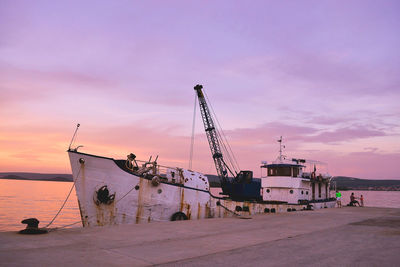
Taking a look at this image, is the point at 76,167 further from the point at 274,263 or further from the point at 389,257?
the point at 389,257

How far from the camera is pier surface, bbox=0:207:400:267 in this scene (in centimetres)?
696

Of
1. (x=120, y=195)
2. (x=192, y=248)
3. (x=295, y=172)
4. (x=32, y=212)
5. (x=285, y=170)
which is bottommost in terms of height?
(x=32, y=212)

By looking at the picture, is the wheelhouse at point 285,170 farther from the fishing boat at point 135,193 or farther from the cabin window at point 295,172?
the fishing boat at point 135,193

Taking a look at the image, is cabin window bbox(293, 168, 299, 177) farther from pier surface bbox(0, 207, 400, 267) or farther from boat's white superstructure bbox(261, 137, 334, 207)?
pier surface bbox(0, 207, 400, 267)

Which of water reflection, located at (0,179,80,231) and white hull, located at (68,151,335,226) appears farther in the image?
water reflection, located at (0,179,80,231)

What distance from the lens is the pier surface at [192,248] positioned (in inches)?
274

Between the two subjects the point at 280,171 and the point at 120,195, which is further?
the point at 280,171

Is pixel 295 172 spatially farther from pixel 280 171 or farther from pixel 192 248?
pixel 192 248

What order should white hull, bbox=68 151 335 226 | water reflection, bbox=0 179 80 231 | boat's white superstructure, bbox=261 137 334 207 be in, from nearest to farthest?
white hull, bbox=68 151 335 226 < boat's white superstructure, bbox=261 137 334 207 < water reflection, bbox=0 179 80 231

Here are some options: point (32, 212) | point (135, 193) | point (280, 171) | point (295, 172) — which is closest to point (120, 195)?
point (135, 193)

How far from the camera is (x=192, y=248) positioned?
333 inches

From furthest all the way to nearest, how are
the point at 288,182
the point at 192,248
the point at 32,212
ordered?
the point at 32,212, the point at 288,182, the point at 192,248

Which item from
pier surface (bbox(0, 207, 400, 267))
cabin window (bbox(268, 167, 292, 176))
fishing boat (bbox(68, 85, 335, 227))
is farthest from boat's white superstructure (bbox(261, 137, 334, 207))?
pier surface (bbox(0, 207, 400, 267))

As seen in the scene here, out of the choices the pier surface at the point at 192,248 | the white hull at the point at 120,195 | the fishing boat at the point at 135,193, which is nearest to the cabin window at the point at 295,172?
the fishing boat at the point at 135,193
